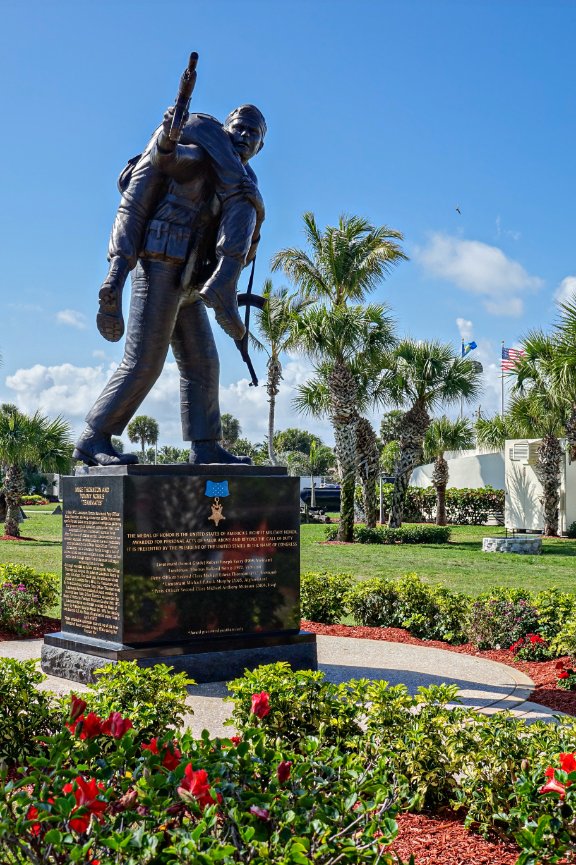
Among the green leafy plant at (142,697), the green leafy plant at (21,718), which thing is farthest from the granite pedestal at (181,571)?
the green leafy plant at (21,718)

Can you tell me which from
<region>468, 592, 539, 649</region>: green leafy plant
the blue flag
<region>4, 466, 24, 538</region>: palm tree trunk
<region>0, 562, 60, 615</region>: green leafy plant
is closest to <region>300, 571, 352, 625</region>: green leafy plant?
<region>468, 592, 539, 649</region>: green leafy plant

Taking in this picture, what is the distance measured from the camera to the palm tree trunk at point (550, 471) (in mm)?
24734

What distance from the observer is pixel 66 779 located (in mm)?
2793

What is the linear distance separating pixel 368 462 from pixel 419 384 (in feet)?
8.84

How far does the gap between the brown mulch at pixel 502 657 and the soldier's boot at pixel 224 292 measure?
3.24 meters

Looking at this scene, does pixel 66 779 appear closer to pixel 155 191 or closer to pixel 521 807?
pixel 521 807

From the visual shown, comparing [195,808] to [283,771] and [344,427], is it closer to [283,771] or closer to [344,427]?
[283,771]

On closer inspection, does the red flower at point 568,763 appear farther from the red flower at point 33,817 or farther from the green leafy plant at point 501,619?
the green leafy plant at point 501,619

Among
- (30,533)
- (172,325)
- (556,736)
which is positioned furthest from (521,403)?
(556,736)

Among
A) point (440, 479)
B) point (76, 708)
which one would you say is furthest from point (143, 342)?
point (440, 479)

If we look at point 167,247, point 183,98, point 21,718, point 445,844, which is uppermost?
point 183,98

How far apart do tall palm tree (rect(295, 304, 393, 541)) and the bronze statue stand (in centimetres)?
1557

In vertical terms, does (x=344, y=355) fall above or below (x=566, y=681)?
above

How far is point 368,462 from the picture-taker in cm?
2528
